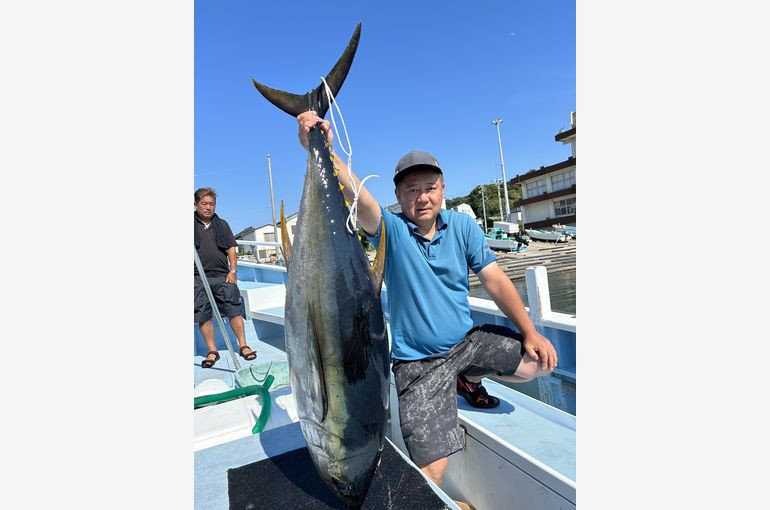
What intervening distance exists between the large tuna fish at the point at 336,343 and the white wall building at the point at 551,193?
31.5 metres

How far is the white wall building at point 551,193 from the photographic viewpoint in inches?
1236

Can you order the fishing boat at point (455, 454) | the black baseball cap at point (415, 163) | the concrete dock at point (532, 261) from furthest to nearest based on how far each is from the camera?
1. the concrete dock at point (532, 261)
2. the black baseball cap at point (415, 163)
3. the fishing boat at point (455, 454)

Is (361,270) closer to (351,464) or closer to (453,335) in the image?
(351,464)

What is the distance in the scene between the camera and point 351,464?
1.46 metres

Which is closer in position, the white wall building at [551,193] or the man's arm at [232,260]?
the man's arm at [232,260]

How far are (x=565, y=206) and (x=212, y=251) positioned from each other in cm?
3251

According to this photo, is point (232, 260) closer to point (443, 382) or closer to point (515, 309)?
point (443, 382)

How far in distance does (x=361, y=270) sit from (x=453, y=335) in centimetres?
124

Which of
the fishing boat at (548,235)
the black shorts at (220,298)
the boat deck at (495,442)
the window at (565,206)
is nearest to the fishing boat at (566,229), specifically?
the fishing boat at (548,235)

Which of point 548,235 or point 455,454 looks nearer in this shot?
point 455,454

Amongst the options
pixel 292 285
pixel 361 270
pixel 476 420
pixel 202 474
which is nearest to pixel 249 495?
pixel 202 474

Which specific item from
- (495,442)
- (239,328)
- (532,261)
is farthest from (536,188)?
(495,442)

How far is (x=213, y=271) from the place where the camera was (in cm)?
491

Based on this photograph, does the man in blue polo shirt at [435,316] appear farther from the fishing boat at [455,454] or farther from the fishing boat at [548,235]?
the fishing boat at [548,235]
